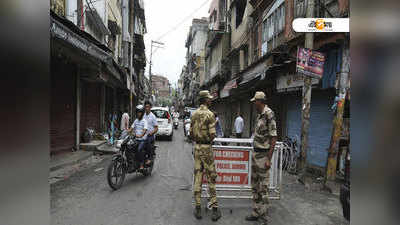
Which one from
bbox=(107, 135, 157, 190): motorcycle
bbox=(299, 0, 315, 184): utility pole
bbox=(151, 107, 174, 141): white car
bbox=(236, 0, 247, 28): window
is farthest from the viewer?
bbox=(236, 0, 247, 28): window

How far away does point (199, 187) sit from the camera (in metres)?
4.16

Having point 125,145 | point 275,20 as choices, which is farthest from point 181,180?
point 275,20

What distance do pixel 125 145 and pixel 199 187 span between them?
8.11ft

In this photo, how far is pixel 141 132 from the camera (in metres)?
6.38

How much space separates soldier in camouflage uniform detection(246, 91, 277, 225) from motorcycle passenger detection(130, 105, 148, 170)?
3102mm

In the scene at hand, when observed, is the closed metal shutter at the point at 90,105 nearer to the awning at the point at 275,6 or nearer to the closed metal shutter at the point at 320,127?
the closed metal shutter at the point at 320,127

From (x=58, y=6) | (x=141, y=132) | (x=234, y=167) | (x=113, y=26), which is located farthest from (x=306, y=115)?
(x=113, y=26)

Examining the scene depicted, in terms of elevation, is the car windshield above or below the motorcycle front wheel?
above

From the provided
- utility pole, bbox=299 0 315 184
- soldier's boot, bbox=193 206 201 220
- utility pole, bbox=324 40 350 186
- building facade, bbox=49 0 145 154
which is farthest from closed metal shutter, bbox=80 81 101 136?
utility pole, bbox=324 40 350 186

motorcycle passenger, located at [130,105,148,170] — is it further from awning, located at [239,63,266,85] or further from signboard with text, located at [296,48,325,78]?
awning, located at [239,63,266,85]

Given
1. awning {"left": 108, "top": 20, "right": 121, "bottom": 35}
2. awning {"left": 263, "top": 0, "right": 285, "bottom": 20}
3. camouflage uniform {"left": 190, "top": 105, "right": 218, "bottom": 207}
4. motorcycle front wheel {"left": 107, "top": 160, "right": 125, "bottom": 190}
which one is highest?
awning {"left": 108, "top": 20, "right": 121, "bottom": 35}

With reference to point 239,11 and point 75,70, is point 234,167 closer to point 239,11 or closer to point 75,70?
point 75,70

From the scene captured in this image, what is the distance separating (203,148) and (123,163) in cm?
241

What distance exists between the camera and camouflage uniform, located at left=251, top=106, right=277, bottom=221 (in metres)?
4.02
